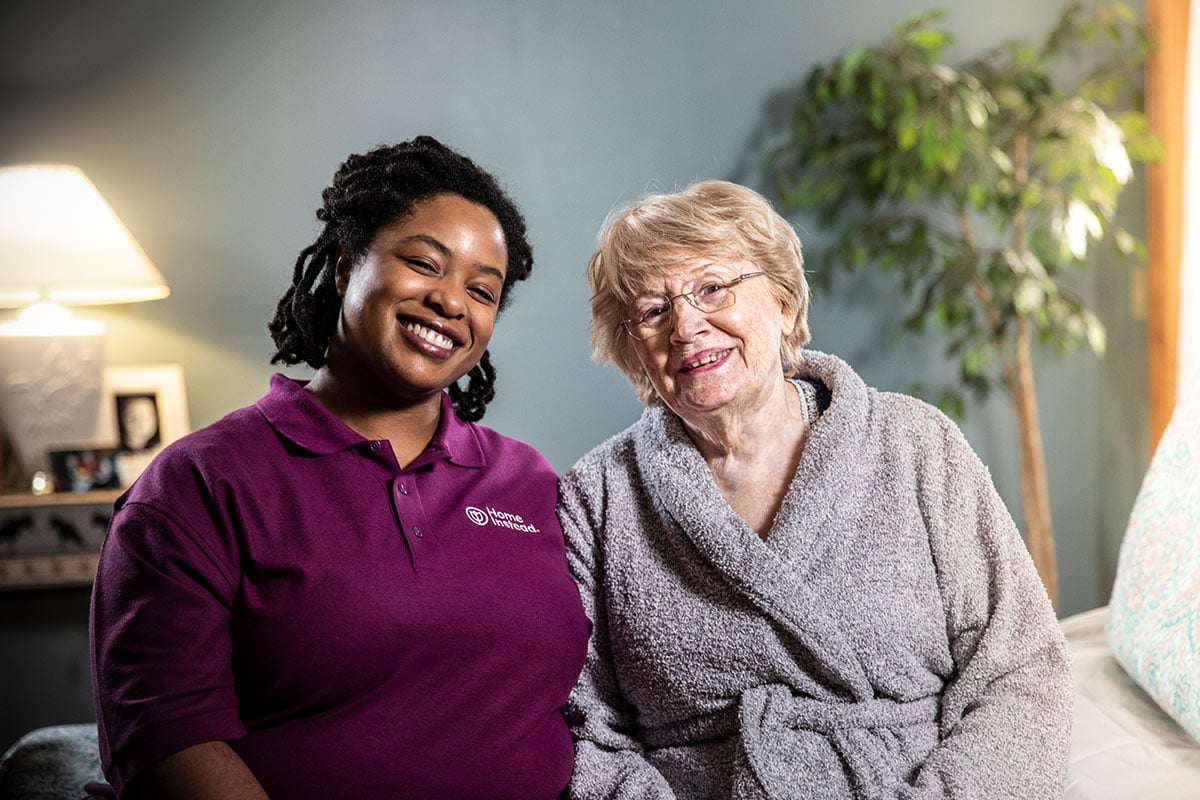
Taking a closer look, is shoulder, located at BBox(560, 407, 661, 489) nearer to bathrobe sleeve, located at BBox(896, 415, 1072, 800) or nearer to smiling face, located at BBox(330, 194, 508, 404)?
smiling face, located at BBox(330, 194, 508, 404)

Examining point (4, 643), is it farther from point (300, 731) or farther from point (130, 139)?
point (300, 731)

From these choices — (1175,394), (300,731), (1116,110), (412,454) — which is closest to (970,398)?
(1175,394)

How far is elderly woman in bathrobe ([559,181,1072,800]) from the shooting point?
131 cm

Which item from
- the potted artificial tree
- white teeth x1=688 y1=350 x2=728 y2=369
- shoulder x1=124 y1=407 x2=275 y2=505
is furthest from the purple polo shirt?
the potted artificial tree

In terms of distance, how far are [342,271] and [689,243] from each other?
46 cm

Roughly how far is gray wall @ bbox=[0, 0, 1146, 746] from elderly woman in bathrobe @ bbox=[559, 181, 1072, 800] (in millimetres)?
1372

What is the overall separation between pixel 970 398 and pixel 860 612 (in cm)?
177

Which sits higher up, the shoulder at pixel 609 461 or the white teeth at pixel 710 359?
the white teeth at pixel 710 359

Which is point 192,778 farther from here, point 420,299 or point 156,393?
point 156,393

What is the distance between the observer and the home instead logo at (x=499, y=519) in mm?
1341

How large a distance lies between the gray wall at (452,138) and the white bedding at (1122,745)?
59.5 inches

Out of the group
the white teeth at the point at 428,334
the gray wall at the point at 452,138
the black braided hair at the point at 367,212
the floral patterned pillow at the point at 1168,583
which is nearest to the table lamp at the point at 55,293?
the gray wall at the point at 452,138

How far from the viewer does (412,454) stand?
137 cm

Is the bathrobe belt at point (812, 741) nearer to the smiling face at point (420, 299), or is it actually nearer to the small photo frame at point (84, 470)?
the smiling face at point (420, 299)
